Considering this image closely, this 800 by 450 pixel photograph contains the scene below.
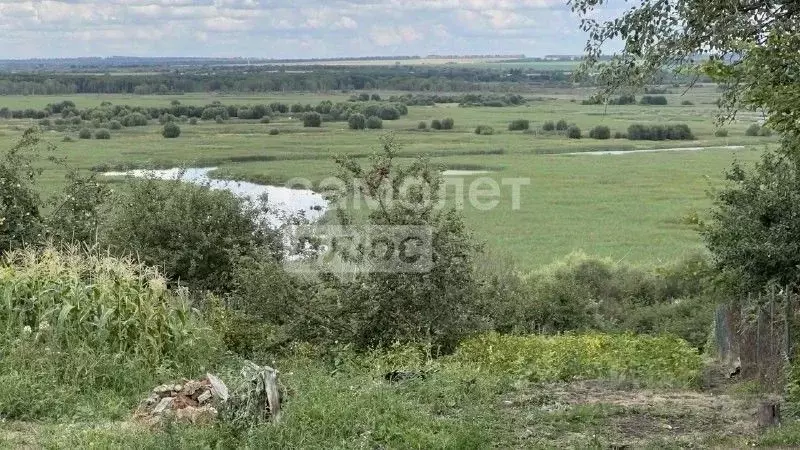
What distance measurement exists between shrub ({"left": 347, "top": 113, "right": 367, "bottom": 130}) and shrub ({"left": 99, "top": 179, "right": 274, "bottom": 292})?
175ft

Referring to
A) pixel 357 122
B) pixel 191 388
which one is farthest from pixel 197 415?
pixel 357 122

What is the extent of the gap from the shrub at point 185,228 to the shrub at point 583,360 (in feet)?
21.8

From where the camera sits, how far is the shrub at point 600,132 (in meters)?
71.4

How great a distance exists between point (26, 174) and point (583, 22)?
1092cm

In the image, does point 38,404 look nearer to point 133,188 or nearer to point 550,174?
point 133,188

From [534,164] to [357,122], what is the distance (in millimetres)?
17679

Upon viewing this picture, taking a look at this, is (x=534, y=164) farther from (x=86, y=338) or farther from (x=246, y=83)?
(x=246, y=83)

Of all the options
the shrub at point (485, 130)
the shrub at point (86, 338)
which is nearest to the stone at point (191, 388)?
the shrub at point (86, 338)

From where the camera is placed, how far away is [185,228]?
16.0 m

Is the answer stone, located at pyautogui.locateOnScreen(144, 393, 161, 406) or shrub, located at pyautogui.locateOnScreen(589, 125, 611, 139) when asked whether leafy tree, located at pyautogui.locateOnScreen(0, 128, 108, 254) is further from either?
shrub, located at pyautogui.locateOnScreen(589, 125, 611, 139)

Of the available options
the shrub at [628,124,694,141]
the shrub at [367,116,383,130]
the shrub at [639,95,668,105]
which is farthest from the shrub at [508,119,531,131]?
the shrub at [639,95,668,105]

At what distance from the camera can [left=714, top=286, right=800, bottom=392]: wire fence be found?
8398 mm

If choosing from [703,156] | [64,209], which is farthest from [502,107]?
[64,209]

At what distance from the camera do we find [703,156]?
59.7 meters
